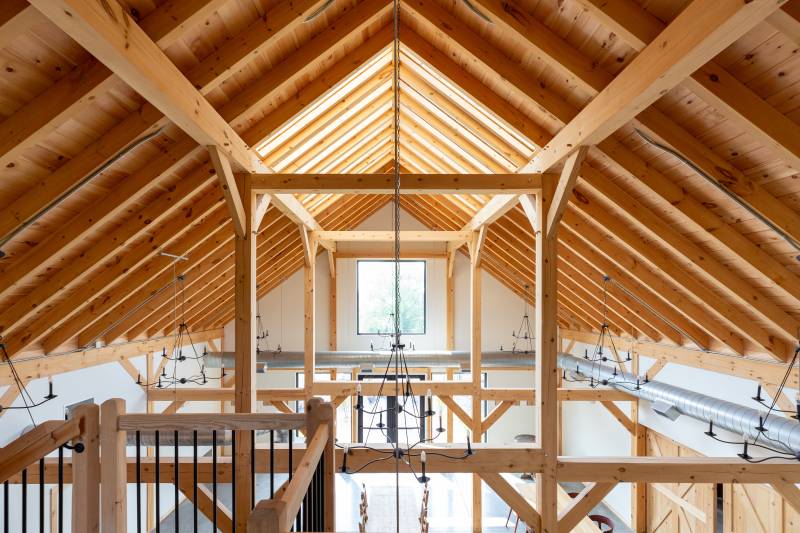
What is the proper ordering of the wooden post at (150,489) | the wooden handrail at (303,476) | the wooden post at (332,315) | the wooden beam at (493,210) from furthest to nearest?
1. the wooden post at (332,315)
2. the wooden post at (150,489)
3. the wooden beam at (493,210)
4. the wooden handrail at (303,476)

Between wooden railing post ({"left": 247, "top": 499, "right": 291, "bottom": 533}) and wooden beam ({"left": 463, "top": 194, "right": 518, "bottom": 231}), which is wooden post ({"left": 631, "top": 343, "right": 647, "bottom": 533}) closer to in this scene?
wooden beam ({"left": 463, "top": 194, "right": 518, "bottom": 231})

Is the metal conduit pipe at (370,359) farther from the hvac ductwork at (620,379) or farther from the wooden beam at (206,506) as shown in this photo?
the wooden beam at (206,506)

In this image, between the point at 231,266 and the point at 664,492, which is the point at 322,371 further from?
the point at 664,492

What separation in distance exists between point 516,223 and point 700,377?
3.22 metres

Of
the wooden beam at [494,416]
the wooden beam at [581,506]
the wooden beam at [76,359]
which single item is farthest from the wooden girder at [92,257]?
the wooden beam at [494,416]

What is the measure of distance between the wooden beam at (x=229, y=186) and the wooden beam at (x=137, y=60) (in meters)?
0.07

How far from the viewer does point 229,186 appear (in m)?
3.67

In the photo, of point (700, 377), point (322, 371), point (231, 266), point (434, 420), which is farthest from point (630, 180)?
point (434, 420)

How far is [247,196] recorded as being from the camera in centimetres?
409

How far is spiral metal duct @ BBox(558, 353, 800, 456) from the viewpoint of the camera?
4.59m

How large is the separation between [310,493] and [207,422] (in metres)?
0.68

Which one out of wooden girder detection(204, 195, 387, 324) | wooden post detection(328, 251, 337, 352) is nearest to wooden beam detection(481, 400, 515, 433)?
wooden girder detection(204, 195, 387, 324)

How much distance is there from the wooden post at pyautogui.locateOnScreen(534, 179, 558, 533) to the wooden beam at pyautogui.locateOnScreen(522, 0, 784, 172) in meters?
0.81

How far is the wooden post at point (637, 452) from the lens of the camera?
7863mm
